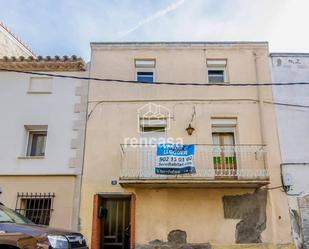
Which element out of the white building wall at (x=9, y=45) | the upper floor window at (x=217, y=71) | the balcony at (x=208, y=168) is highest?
the white building wall at (x=9, y=45)

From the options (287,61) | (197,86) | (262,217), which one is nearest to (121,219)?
(262,217)

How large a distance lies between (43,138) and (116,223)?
3752mm

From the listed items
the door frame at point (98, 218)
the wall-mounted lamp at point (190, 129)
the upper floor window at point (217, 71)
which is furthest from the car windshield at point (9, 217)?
the upper floor window at point (217, 71)

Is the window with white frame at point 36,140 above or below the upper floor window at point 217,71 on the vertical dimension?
below

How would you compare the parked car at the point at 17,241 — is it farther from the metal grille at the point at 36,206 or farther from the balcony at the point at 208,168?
the metal grille at the point at 36,206

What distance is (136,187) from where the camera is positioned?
10.4m

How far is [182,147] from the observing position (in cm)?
1027

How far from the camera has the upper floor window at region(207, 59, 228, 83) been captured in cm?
1198

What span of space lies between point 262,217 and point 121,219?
4.36 meters

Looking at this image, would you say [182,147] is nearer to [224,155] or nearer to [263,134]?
[224,155]

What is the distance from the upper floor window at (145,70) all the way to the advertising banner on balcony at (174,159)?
2.93m

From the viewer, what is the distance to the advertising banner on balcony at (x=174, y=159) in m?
10.1

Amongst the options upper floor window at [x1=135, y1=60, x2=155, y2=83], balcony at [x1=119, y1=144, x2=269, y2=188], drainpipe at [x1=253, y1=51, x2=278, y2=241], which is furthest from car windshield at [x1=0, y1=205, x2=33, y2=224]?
drainpipe at [x1=253, y1=51, x2=278, y2=241]

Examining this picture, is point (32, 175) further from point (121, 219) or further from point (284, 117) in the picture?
point (284, 117)
